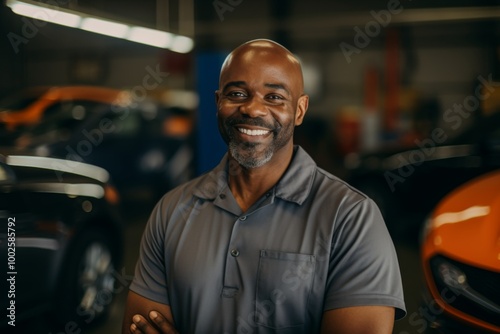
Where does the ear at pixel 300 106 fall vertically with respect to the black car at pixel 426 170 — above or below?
above

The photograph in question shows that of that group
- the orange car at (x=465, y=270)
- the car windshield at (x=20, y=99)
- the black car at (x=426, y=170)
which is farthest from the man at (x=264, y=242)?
the black car at (x=426, y=170)

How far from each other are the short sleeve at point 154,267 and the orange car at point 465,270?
3.89 ft

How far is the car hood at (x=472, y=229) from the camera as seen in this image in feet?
6.93

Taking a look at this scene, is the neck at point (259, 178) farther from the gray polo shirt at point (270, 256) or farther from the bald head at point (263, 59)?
the bald head at point (263, 59)

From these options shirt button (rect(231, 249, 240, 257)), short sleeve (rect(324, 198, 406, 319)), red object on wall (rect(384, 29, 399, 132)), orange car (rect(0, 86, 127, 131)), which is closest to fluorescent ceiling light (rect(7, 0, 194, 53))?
orange car (rect(0, 86, 127, 131))

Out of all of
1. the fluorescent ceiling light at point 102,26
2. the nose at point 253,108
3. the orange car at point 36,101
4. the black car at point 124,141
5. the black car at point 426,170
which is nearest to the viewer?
the nose at point 253,108

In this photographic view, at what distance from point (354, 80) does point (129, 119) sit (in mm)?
9316

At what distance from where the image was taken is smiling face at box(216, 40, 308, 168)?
1444mm

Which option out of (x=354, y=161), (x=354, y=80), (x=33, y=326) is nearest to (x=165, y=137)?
(x=354, y=161)

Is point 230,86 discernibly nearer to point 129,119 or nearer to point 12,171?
point 12,171

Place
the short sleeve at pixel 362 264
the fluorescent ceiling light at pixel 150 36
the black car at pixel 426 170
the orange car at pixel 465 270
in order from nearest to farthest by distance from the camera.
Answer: the short sleeve at pixel 362 264
the orange car at pixel 465 270
the black car at pixel 426 170
the fluorescent ceiling light at pixel 150 36

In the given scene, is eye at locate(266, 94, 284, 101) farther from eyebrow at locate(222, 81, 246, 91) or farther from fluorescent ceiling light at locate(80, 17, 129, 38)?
fluorescent ceiling light at locate(80, 17, 129, 38)

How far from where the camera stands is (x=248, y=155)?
1490mm

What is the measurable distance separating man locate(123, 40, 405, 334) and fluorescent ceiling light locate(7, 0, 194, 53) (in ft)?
5.26
